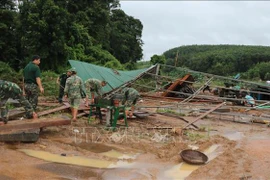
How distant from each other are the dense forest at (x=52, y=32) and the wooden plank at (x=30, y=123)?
627 inches

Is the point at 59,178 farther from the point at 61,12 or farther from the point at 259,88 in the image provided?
the point at 61,12

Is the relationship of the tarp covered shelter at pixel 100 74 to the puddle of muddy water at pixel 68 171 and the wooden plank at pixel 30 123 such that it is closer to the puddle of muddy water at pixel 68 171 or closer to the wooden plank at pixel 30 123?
the wooden plank at pixel 30 123

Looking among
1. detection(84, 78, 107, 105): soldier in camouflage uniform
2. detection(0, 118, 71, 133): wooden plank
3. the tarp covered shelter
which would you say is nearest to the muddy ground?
detection(0, 118, 71, 133): wooden plank

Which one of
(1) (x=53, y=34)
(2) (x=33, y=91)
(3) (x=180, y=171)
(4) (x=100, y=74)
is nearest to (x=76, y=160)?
(3) (x=180, y=171)

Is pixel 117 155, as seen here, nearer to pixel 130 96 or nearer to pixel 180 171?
pixel 180 171

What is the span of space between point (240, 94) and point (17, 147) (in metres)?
14.1

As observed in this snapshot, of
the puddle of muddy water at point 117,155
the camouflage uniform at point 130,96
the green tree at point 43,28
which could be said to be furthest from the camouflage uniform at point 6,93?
the green tree at point 43,28

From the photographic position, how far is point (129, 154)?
6.46 meters

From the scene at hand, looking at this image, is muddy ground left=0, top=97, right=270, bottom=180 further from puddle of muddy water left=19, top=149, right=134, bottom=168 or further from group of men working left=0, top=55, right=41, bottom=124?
group of men working left=0, top=55, right=41, bottom=124

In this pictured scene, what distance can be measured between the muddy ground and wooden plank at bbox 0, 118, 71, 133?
1.08 ft

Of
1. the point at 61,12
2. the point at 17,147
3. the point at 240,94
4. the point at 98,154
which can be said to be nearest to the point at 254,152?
the point at 98,154

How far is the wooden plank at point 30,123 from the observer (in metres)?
Result: 6.42

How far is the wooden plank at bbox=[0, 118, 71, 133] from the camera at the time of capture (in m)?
6.42

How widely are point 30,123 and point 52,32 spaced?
16.9m
